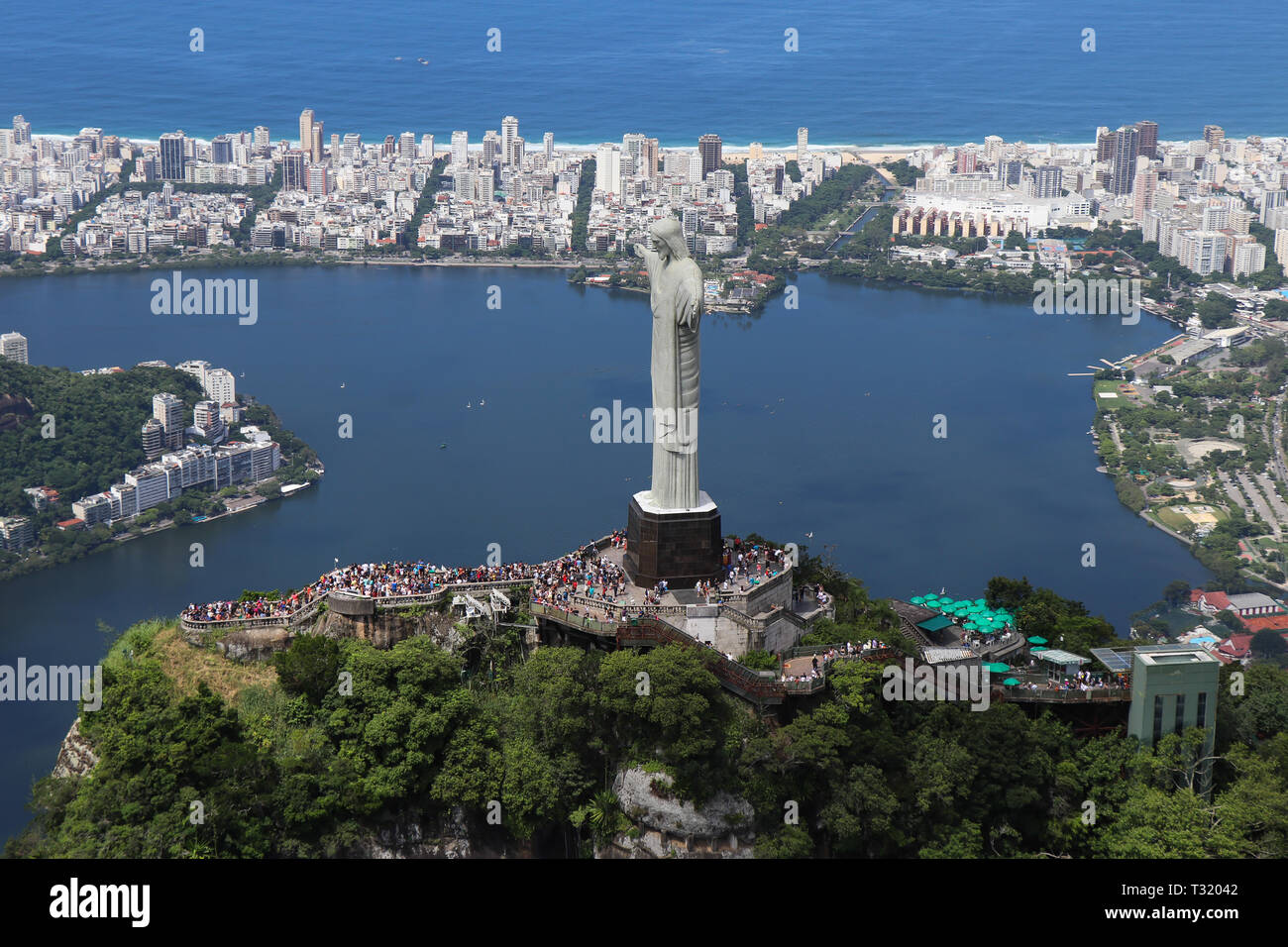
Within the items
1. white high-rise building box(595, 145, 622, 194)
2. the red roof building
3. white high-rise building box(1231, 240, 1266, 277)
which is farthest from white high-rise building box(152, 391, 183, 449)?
white high-rise building box(1231, 240, 1266, 277)

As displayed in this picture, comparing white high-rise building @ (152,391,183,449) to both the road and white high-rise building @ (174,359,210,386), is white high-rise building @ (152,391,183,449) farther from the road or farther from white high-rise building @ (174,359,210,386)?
the road

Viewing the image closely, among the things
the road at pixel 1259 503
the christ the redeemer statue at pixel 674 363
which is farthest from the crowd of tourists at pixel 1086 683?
the road at pixel 1259 503

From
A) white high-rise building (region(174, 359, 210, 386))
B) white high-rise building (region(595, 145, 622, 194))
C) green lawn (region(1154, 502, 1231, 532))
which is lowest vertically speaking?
green lawn (region(1154, 502, 1231, 532))

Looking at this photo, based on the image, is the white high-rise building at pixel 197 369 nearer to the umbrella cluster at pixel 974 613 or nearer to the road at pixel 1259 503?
the road at pixel 1259 503

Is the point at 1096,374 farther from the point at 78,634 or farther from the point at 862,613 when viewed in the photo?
the point at 862,613

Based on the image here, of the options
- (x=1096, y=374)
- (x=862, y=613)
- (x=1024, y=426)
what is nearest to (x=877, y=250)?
(x=1096, y=374)
